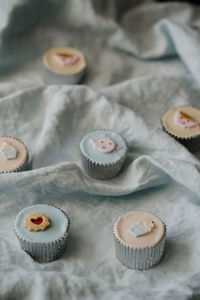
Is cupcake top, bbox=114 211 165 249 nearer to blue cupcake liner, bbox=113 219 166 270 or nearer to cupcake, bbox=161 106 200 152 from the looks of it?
blue cupcake liner, bbox=113 219 166 270

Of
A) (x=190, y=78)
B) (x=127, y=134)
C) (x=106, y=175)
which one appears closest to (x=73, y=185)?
(x=106, y=175)

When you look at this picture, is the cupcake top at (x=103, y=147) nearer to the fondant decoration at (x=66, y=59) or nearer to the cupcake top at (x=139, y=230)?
the cupcake top at (x=139, y=230)

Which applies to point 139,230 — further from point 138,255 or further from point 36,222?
point 36,222

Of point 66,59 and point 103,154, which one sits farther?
point 66,59

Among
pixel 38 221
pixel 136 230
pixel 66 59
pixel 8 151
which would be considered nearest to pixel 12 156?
pixel 8 151

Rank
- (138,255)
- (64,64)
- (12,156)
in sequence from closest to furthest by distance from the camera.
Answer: (138,255) → (12,156) → (64,64)

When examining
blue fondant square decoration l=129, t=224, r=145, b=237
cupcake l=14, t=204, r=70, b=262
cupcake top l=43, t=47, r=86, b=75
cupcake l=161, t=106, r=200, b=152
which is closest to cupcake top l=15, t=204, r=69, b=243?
→ cupcake l=14, t=204, r=70, b=262

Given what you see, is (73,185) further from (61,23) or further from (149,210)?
(61,23)

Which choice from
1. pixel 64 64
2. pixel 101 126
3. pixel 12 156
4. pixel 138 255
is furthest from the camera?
pixel 64 64
